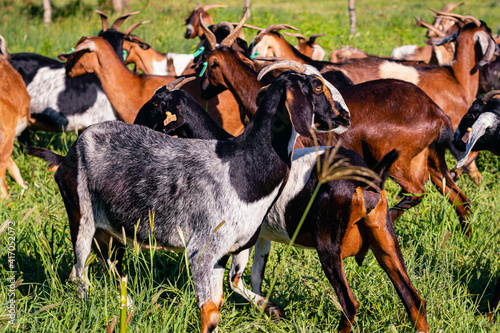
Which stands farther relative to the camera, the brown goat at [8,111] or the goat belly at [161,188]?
the brown goat at [8,111]

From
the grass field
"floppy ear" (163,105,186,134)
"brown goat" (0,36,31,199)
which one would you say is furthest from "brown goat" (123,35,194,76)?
"floppy ear" (163,105,186,134)

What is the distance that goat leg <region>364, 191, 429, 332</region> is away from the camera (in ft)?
9.68

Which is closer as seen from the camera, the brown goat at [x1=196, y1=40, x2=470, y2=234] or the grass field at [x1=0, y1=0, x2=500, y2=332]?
the grass field at [x1=0, y1=0, x2=500, y2=332]

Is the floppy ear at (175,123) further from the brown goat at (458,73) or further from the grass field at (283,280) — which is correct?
the brown goat at (458,73)

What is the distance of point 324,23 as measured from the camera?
17.0 meters

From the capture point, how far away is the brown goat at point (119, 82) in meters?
5.89

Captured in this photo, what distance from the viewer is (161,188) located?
306 centimetres

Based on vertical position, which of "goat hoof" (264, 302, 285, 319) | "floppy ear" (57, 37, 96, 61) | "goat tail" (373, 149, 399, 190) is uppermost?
"goat tail" (373, 149, 399, 190)

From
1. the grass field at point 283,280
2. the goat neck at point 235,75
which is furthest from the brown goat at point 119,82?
the grass field at point 283,280

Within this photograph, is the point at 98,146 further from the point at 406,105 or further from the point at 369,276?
the point at 406,105

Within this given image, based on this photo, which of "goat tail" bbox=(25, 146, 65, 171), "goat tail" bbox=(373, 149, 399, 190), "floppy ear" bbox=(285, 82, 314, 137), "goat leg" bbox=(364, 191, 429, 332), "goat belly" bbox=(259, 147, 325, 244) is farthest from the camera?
"goat tail" bbox=(25, 146, 65, 171)

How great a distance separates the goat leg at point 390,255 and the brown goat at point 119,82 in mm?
3312

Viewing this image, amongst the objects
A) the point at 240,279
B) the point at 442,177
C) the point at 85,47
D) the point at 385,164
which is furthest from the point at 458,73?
the point at 85,47

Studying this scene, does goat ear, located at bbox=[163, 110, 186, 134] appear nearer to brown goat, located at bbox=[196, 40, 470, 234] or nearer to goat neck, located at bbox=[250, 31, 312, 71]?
brown goat, located at bbox=[196, 40, 470, 234]
